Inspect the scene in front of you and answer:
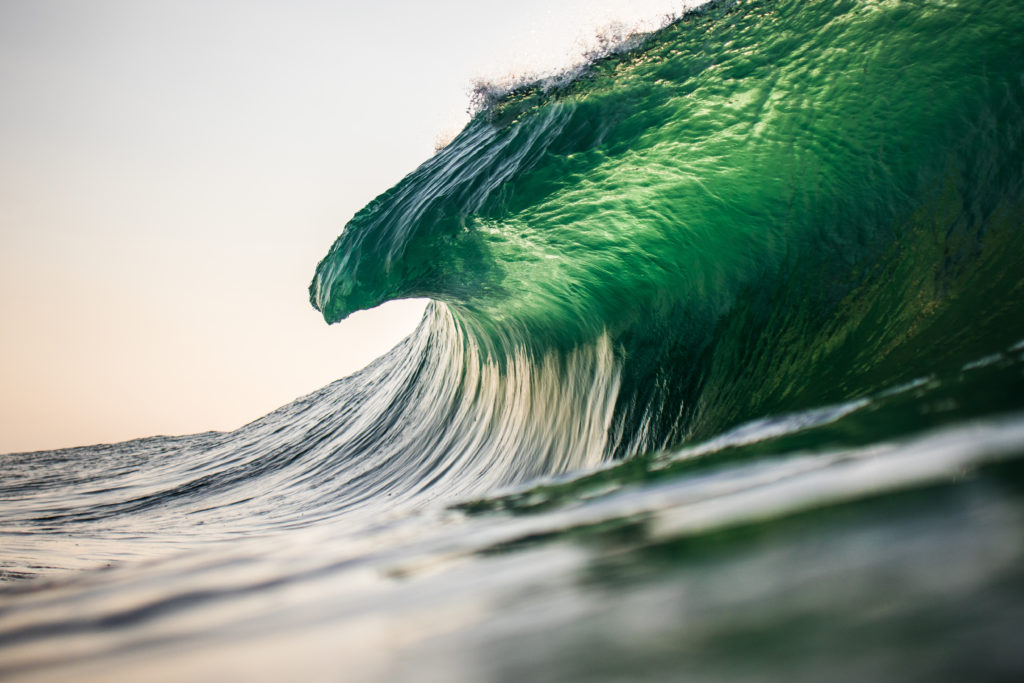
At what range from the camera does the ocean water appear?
0.67 meters

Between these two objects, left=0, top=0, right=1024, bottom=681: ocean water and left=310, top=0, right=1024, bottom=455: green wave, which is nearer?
left=0, top=0, right=1024, bottom=681: ocean water

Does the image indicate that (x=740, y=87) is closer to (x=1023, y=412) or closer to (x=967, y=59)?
(x=967, y=59)

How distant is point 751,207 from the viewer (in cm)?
330

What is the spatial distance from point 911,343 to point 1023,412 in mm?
1516

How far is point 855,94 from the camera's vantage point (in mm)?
3068

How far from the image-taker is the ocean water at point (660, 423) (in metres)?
0.67

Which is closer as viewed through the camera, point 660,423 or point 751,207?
point 660,423

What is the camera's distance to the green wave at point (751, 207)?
2637mm

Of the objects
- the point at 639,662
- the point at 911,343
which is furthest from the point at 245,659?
the point at 911,343

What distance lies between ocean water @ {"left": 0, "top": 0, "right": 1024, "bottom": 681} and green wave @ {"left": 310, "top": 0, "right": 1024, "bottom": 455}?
14mm

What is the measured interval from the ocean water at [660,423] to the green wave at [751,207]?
14 millimetres

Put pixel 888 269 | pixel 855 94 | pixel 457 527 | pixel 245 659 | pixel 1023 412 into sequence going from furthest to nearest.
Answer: pixel 855 94 → pixel 888 269 → pixel 457 527 → pixel 1023 412 → pixel 245 659

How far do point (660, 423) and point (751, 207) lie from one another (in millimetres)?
1084

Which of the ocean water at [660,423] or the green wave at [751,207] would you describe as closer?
the ocean water at [660,423]
